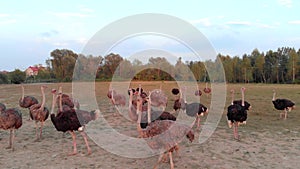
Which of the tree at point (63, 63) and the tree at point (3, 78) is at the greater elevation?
the tree at point (63, 63)

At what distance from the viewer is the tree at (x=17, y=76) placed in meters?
51.3

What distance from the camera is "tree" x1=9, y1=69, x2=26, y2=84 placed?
51.3 meters

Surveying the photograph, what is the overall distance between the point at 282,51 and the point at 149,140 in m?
64.2

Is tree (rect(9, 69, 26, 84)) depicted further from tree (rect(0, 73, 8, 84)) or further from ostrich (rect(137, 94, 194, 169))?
ostrich (rect(137, 94, 194, 169))

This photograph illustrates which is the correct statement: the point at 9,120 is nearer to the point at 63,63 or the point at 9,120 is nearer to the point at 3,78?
the point at 3,78

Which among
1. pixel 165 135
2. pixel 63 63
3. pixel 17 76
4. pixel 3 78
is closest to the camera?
pixel 165 135

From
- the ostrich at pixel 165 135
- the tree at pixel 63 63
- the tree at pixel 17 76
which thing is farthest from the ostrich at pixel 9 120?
the tree at pixel 17 76

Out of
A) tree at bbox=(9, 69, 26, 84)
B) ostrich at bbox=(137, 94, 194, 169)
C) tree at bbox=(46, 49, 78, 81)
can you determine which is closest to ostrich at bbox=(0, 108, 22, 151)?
ostrich at bbox=(137, 94, 194, 169)

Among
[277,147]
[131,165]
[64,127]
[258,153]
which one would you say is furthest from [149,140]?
[277,147]

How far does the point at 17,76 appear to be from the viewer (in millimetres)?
52656

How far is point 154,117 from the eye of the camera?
806 cm

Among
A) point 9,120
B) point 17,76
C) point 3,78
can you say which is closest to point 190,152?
point 9,120

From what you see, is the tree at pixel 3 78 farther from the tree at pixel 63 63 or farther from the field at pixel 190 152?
the field at pixel 190 152

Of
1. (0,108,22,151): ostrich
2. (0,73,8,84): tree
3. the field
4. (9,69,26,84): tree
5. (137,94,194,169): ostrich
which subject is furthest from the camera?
(9,69,26,84): tree
